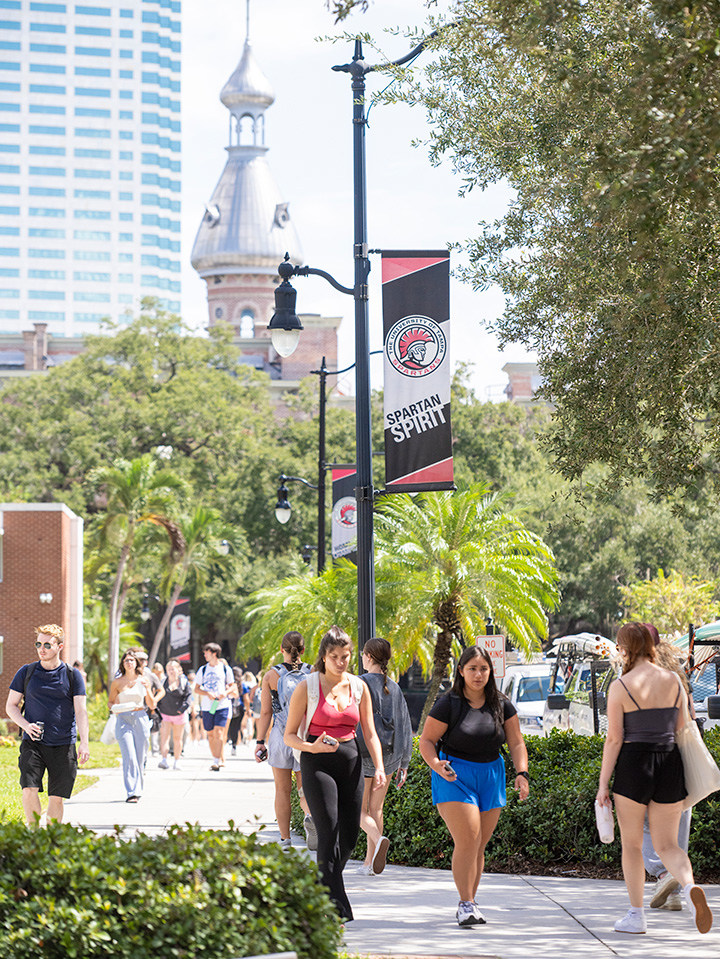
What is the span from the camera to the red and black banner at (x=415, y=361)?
12148mm

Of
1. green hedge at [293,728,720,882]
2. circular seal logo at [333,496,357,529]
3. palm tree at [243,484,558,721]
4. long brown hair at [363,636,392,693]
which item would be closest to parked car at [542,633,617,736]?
palm tree at [243,484,558,721]

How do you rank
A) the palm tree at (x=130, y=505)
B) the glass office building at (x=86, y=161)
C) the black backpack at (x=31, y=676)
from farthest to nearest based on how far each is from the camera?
the glass office building at (x=86, y=161) < the palm tree at (x=130, y=505) < the black backpack at (x=31, y=676)

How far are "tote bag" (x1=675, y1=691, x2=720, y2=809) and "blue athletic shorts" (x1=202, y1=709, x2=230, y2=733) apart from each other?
43.8ft

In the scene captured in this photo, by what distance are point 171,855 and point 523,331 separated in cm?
881

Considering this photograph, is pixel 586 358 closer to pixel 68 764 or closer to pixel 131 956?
pixel 68 764

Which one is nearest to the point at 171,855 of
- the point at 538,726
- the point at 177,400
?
the point at 538,726

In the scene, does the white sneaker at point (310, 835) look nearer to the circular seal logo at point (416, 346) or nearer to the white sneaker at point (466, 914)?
the white sneaker at point (466, 914)

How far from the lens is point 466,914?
784 cm

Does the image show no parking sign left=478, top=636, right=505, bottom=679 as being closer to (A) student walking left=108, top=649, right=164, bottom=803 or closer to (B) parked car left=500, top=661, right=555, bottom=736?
(B) parked car left=500, top=661, right=555, bottom=736

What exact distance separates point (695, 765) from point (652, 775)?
250 millimetres

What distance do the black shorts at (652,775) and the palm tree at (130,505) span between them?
3091 centimetres

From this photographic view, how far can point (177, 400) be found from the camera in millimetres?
58688

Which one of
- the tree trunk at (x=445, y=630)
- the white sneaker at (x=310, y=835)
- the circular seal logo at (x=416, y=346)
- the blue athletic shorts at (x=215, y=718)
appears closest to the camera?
the white sneaker at (x=310, y=835)

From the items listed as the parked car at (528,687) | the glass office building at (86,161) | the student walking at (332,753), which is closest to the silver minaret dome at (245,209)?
the glass office building at (86,161)
